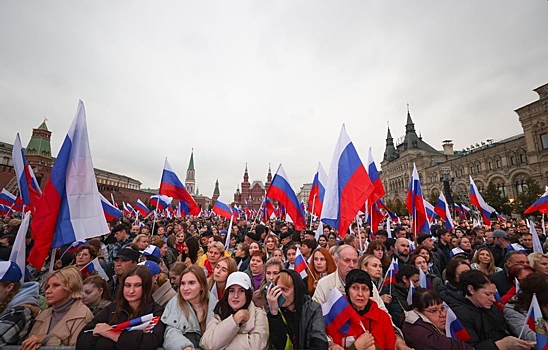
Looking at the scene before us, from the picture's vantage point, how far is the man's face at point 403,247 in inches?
222

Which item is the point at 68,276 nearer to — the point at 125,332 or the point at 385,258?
the point at 125,332

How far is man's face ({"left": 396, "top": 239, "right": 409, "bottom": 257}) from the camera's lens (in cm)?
563

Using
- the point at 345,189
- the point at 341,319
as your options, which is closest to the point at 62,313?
the point at 341,319

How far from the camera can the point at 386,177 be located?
74.8m

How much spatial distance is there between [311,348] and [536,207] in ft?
42.3

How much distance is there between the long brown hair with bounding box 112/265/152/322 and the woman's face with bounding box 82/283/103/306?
873 millimetres

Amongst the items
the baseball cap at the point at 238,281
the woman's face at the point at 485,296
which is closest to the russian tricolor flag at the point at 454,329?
the woman's face at the point at 485,296

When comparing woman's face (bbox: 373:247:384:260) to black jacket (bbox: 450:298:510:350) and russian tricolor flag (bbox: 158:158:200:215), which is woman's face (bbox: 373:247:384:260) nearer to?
black jacket (bbox: 450:298:510:350)

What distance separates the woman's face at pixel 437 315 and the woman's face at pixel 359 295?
76 cm

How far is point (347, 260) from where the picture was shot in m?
3.61

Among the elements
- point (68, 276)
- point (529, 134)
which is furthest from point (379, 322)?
point (529, 134)

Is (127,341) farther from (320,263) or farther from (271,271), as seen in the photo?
(320,263)

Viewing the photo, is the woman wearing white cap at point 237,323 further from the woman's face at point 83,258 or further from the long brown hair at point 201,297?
the woman's face at point 83,258

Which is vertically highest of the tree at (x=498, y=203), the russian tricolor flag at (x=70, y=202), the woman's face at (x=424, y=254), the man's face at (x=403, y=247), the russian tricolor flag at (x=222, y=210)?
the tree at (x=498, y=203)
